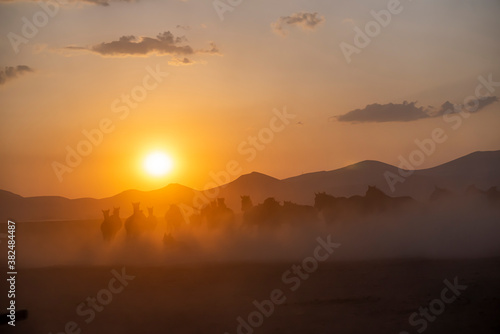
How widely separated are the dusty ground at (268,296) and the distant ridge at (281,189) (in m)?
28.8

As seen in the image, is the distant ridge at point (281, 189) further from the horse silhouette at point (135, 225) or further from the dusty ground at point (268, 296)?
the dusty ground at point (268, 296)

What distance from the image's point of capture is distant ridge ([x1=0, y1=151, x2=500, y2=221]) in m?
44.1

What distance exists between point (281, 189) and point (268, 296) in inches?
1714

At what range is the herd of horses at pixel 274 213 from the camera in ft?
76.8

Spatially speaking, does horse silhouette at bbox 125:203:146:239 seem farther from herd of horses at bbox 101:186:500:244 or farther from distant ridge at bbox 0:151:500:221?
distant ridge at bbox 0:151:500:221

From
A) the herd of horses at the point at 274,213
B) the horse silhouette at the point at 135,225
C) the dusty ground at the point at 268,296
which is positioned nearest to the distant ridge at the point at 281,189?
the herd of horses at the point at 274,213

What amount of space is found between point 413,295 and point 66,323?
26.1ft

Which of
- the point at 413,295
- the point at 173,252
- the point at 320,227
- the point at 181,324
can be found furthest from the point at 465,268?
the point at 173,252

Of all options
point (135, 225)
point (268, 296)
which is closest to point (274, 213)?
point (135, 225)

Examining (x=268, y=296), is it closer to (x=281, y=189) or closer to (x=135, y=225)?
(x=135, y=225)

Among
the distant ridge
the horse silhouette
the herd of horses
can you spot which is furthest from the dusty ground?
the distant ridge

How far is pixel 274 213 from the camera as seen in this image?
24.6 metres

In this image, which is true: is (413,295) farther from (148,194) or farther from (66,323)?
(148,194)

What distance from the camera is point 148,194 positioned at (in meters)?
51.8
